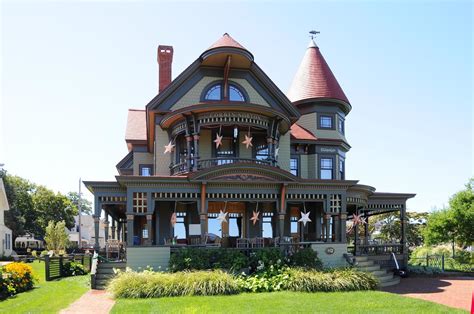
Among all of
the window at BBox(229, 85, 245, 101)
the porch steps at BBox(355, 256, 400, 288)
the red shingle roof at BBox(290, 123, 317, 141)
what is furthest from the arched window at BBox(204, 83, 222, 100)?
the porch steps at BBox(355, 256, 400, 288)

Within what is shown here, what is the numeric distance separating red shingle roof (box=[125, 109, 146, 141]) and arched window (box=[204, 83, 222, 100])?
5.84m

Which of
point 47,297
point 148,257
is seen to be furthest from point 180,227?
point 47,297

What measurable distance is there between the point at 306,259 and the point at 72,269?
12.4 meters

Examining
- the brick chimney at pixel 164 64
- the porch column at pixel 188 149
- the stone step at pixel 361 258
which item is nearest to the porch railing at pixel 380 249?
the stone step at pixel 361 258

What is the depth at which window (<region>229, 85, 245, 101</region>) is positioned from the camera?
27420mm

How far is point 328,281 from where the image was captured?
61.8 ft

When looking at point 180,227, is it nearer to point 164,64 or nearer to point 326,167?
point 326,167

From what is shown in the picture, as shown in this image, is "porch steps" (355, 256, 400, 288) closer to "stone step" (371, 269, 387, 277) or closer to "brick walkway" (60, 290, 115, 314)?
"stone step" (371, 269, 387, 277)

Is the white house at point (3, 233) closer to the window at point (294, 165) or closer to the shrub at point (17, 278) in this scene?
the shrub at point (17, 278)

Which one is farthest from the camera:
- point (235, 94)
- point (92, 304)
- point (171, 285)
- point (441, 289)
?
point (235, 94)

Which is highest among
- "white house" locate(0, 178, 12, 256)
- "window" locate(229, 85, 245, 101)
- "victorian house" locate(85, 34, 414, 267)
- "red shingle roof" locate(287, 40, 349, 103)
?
"red shingle roof" locate(287, 40, 349, 103)

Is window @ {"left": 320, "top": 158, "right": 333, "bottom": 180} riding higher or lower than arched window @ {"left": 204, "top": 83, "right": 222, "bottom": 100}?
lower

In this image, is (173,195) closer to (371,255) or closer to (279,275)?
(279,275)

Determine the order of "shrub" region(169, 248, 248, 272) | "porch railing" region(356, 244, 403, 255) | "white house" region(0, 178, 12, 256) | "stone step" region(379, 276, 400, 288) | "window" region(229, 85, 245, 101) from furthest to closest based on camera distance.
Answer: "white house" region(0, 178, 12, 256) → "window" region(229, 85, 245, 101) → "porch railing" region(356, 244, 403, 255) → "stone step" region(379, 276, 400, 288) → "shrub" region(169, 248, 248, 272)
